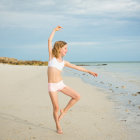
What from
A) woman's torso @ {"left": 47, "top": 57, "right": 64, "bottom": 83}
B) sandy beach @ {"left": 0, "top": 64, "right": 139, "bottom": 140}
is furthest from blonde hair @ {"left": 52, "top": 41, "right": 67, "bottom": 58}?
sandy beach @ {"left": 0, "top": 64, "right": 139, "bottom": 140}

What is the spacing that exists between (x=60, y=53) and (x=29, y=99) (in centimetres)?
387

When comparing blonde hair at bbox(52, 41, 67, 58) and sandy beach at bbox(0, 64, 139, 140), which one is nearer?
sandy beach at bbox(0, 64, 139, 140)

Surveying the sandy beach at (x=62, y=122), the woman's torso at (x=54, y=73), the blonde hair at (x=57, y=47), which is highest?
the blonde hair at (x=57, y=47)

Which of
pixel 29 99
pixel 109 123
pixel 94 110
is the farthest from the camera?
pixel 29 99

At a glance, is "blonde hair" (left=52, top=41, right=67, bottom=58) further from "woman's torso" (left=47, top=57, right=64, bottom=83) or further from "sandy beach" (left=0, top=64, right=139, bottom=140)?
"sandy beach" (left=0, top=64, right=139, bottom=140)

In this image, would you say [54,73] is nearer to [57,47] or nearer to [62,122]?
[57,47]

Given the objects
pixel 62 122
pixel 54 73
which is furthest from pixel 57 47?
pixel 62 122

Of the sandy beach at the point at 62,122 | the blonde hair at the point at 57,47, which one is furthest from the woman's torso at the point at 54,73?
the sandy beach at the point at 62,122

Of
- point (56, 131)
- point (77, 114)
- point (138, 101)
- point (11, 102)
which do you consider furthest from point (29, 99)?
point (138, 101)

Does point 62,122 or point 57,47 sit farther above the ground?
point 57,47

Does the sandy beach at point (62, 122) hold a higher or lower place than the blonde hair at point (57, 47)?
lower

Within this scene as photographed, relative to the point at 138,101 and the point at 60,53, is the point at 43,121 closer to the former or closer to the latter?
the point at 60,53

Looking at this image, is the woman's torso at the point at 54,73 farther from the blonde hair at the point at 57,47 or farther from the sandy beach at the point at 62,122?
the sandy beach at the point at 62,122

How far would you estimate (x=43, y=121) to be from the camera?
5.18 m
